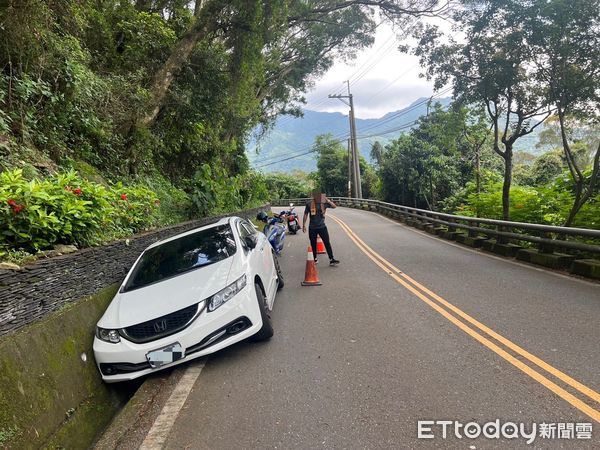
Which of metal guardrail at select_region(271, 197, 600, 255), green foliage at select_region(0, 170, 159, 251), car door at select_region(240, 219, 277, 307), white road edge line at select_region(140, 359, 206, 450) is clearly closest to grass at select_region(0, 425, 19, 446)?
white road edge line at select_region(140, 359, 206, 450)

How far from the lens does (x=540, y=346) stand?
164 inches

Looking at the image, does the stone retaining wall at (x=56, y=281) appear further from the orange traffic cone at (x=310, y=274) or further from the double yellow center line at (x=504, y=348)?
the double yellow center line at (x=504, y=348)

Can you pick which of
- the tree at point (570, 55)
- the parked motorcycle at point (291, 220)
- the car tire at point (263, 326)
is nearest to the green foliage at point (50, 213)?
the car tire at point (263, 326)

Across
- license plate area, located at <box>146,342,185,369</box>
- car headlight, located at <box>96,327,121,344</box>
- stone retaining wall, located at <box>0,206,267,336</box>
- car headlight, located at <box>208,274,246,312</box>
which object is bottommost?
license plate area, located at <box>146,342,185,369</box>

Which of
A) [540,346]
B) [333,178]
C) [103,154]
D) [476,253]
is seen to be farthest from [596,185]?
[333,178]

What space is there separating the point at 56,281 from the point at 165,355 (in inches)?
59.4

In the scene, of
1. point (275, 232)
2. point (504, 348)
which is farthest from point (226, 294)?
point (275, 232)

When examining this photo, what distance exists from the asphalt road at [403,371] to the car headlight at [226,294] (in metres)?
0.69

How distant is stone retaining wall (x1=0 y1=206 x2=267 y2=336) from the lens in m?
3.49

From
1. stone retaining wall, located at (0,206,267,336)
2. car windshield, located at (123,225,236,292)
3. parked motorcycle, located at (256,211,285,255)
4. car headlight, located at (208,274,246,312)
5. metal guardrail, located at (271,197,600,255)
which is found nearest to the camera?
stone retaining wall, located at (0,206,267,336)

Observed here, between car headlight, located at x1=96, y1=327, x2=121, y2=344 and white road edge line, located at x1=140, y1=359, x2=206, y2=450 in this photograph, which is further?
car headlight, located at x1=96, y1=327, x2=121, y2=344

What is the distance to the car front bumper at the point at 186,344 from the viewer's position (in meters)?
3.88

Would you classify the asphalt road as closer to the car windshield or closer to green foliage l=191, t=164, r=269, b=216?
the car windshield

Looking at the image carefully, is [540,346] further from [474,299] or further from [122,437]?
[122,437]
